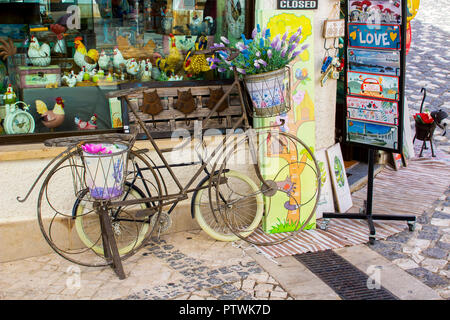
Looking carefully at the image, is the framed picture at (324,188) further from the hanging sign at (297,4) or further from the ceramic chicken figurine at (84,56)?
the ceramic chicken figurine at (84,56)

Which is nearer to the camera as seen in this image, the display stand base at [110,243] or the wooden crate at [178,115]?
the display stand base at [110,243]

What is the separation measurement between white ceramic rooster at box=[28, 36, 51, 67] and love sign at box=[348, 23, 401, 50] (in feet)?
9.26

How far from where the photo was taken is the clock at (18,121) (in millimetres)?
5066

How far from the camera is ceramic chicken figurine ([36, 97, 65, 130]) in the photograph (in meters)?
5.22

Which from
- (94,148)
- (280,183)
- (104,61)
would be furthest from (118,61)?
(280,183)

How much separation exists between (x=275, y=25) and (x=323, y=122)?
1.29 metres

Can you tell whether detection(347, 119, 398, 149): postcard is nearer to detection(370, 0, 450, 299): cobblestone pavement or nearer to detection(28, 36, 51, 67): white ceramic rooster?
detection(370, 0, 450, 299): cobblestone pavement

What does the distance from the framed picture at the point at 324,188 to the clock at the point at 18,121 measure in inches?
111

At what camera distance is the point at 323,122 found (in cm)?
588

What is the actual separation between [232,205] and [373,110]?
1585 millimetres

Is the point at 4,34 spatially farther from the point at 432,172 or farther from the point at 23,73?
the point at 432,172

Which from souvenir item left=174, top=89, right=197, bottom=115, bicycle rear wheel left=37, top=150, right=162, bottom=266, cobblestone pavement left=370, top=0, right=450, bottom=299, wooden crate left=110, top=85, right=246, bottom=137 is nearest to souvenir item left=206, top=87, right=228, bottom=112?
wooden crate left=110, top=85, right=246, bottom=137

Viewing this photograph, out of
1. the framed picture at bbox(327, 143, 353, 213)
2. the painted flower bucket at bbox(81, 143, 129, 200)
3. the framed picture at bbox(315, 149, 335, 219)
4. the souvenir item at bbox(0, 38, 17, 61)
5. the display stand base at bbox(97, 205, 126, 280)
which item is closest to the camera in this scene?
the painted flower bucket at bbox(81, 143, 129, 200)

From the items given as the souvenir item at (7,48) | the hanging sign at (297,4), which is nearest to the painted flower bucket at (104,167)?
the souvenir item at (7,48)
